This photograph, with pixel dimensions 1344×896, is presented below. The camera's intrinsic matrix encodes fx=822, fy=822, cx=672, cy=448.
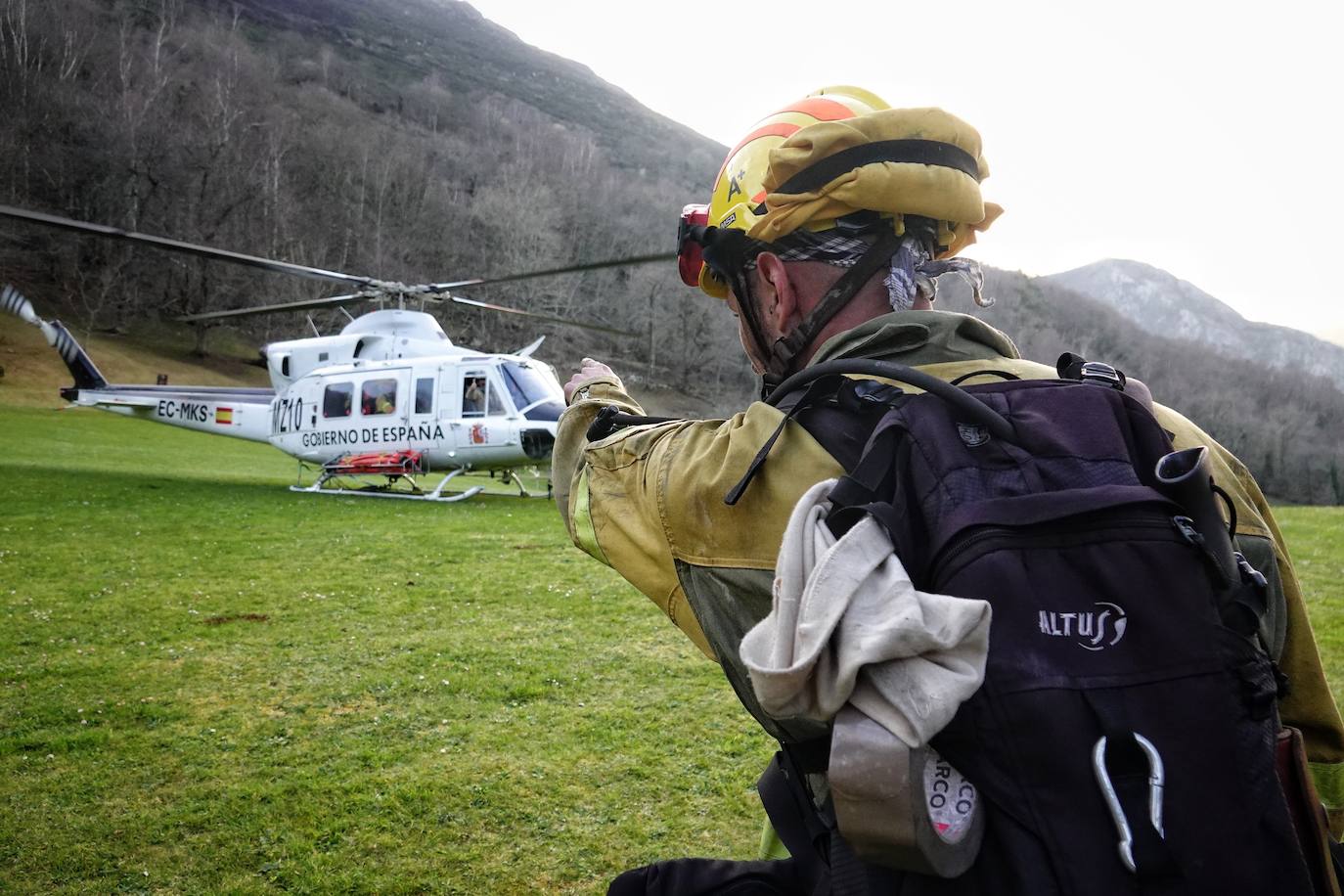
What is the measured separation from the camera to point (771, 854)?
6.70ft

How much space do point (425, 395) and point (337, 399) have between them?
76.8 inches

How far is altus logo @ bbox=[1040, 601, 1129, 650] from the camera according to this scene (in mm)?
1005

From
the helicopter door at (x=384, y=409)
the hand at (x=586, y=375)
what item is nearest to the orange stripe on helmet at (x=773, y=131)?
the hand at (x=586, y=375)

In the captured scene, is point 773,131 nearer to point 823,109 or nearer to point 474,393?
point 823,109

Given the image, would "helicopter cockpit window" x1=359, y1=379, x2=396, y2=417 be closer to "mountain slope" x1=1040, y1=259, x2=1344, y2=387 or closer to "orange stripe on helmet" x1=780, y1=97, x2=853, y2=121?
"orange stripe on helmet" x1=780, y1=97, x2=853, y2=121

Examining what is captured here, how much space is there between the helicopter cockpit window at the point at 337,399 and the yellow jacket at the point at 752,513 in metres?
14.7

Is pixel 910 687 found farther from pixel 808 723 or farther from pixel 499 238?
A: pixel 499 238

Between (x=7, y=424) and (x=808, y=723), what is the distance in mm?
27782

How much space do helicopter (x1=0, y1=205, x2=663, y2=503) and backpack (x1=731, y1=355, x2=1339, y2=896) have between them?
12.3 metres

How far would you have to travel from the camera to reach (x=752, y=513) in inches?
52.6

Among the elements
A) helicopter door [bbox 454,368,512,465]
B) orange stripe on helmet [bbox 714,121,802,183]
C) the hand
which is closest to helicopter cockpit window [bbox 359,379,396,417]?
helicopter door [bbox 454,368,512,465]

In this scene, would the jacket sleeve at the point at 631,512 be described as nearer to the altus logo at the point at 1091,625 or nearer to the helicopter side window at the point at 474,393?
the altus logo at the point at 1091,625

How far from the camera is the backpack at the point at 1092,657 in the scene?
0.95 m

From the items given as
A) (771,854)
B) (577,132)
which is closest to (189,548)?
(771,854)
